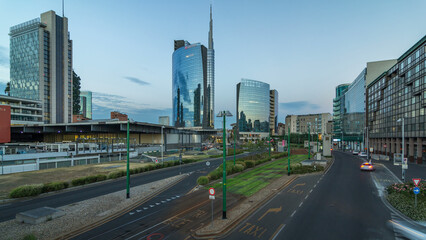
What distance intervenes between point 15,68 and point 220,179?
15711 centimetres

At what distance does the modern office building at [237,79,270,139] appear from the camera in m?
180

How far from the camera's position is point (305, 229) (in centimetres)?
1444

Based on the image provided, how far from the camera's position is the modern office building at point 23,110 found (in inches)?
3573

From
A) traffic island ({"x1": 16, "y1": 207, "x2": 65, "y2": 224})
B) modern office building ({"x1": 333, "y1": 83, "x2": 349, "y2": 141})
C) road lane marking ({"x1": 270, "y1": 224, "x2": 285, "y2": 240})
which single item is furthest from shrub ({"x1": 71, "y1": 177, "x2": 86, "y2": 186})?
modern office building ({"x1": 333, "y1": 83, "x2": 349, "y2": 141})

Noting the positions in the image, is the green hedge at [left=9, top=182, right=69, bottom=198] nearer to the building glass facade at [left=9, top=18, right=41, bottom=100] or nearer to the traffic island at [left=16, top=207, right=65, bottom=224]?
the traffic island at [left=16, top=207, right=65, bottom=224]

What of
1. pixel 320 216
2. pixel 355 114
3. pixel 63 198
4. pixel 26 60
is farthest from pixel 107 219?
pixel 26 60

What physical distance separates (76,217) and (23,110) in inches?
4400

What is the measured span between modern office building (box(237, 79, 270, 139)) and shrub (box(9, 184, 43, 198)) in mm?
161310

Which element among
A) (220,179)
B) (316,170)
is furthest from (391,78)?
(220,179)

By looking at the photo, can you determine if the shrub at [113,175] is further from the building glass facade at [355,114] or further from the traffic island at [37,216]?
the building glass facade at [355,114]

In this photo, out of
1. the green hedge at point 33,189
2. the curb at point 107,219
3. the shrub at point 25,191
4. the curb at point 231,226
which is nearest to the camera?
the curb at point 231,226

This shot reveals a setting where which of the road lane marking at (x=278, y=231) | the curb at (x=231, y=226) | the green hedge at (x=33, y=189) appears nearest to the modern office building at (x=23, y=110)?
the green hedge at (x=33, y=189)

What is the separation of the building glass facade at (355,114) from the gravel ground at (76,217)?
112 metres

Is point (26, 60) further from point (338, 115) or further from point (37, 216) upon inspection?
Answer: point (338, 115)
